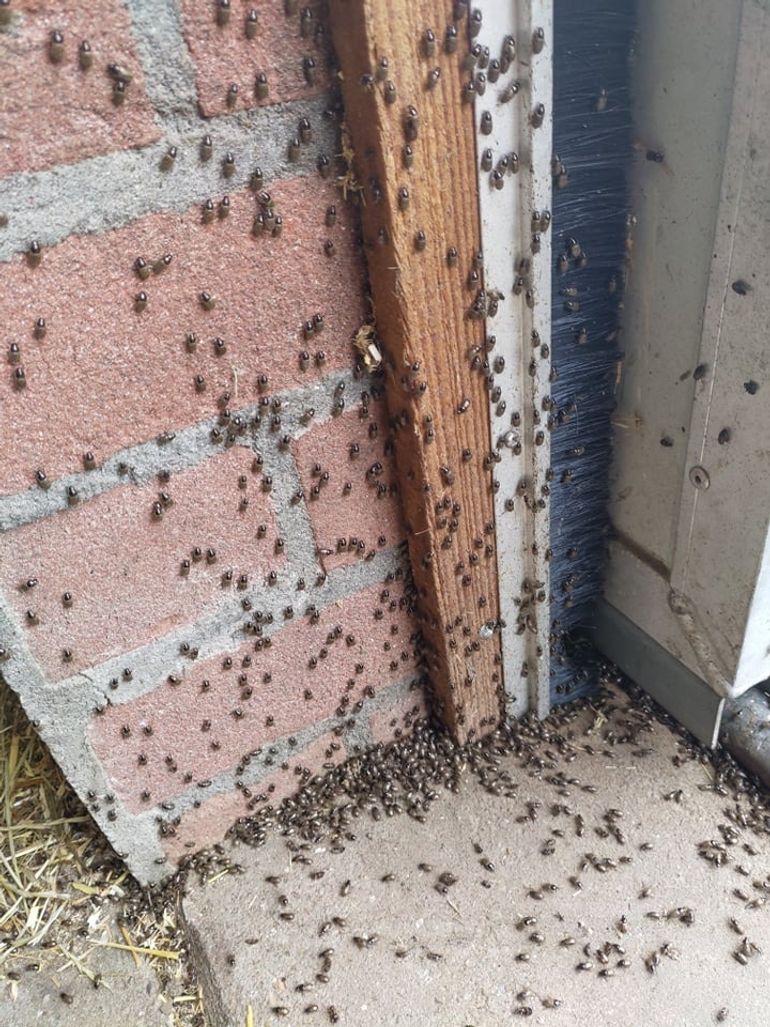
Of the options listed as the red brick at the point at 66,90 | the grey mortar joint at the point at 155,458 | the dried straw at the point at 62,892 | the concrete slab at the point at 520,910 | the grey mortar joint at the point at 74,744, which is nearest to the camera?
the red brick at the point at 66,90

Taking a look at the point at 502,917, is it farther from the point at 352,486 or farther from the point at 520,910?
the point at 352,486

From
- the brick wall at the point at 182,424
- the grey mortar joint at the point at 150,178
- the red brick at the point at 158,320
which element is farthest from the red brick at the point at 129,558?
the grey mortar joint at the point at 150,178

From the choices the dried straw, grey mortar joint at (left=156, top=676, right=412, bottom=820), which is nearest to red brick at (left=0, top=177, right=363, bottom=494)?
grey mortar joint at (left=156, top=676, right=412, bottom=820)

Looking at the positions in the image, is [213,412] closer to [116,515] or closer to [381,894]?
[116,515]

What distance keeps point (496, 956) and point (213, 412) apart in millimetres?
1278

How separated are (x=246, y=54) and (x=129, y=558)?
848mm

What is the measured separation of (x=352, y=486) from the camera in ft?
5.68

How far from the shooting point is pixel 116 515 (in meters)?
1.50

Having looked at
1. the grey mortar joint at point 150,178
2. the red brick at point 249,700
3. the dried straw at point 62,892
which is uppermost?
the grey mortar joint at point 150,178

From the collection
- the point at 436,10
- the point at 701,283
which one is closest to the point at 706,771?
the point at 701,283

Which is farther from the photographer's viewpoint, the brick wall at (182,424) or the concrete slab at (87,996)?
the concrete slab at (87,996)

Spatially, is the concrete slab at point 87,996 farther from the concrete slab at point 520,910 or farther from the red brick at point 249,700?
the red brick at point 249,700

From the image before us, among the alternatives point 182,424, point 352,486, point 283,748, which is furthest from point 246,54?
point 283,748

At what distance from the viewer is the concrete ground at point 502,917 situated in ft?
5.75
